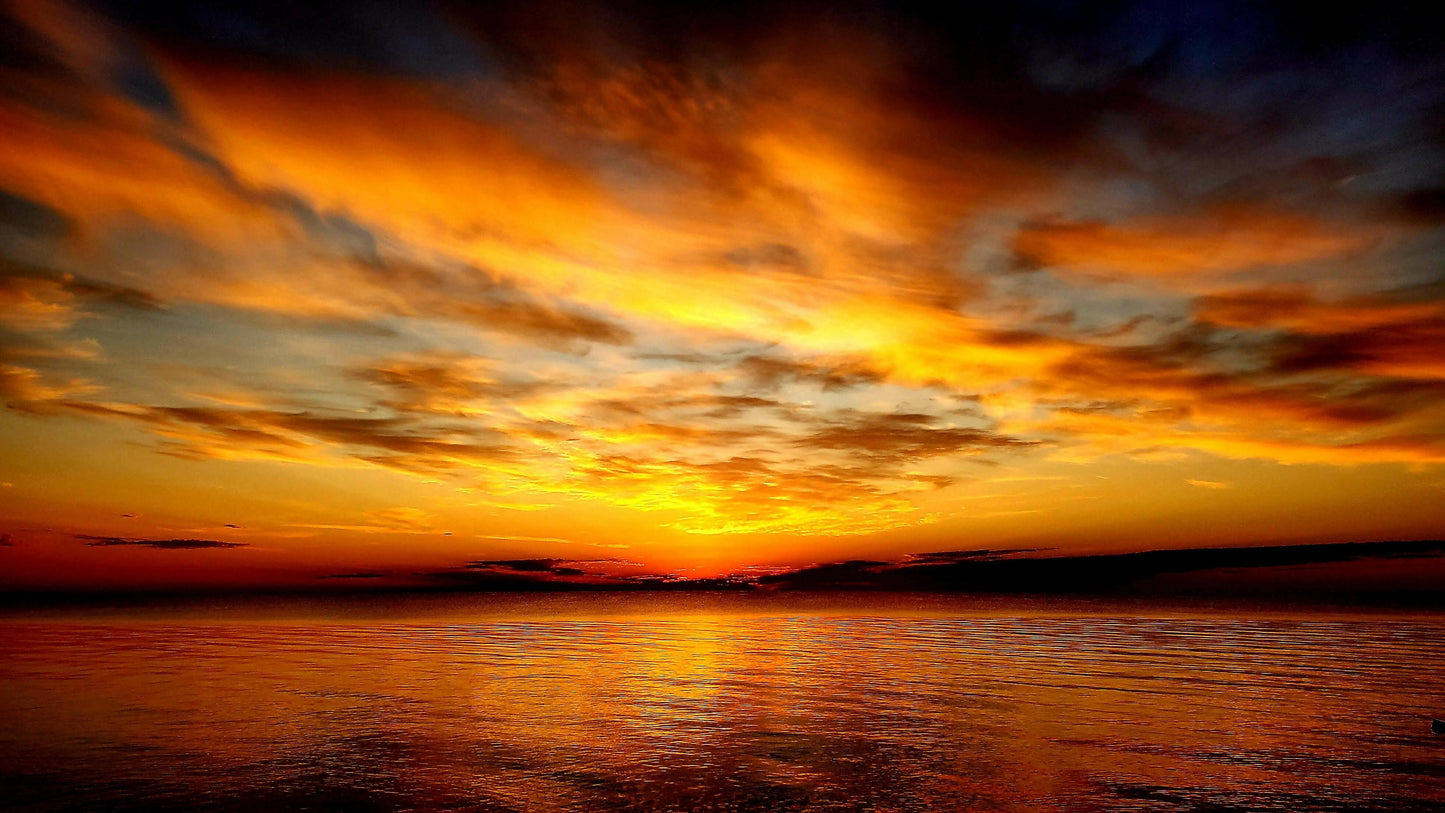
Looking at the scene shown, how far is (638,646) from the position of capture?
173ft

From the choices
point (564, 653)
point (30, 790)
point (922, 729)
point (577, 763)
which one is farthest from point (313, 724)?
point (564, 653)

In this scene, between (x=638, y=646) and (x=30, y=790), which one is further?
(x=638, y=646)

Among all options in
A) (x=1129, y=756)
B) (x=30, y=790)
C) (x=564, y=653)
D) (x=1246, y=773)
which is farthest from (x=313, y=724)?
(x=564, y=653)

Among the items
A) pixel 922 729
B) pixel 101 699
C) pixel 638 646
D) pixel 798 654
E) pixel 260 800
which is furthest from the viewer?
pixel 638 646

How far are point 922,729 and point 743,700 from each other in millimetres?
7240

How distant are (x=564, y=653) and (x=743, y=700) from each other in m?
22.3

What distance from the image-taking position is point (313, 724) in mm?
21625

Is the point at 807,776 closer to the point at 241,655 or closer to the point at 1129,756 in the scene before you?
the point at 1129,756

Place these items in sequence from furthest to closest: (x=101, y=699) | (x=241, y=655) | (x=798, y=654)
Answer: (x=798, y=654) → (x=241, y=655) → (x=101, y=699)

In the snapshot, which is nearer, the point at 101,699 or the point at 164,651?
the point at 101,699

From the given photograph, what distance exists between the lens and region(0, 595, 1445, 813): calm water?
14984 millimetres

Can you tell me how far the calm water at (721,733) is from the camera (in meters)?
15.0

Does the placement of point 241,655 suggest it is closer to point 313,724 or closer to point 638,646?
point 638,646

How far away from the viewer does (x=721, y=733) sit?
20734 mm
